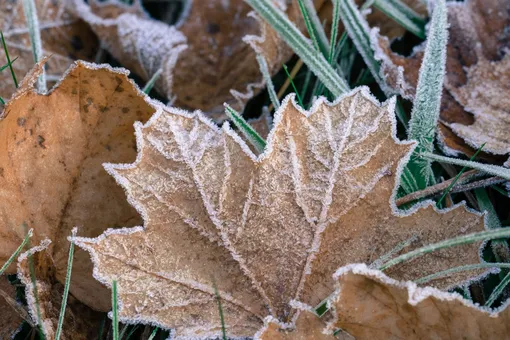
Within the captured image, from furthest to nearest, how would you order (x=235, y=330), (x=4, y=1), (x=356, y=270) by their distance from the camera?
(x=4, y=1) < (x=235, y=330) < (x=356, y=270)

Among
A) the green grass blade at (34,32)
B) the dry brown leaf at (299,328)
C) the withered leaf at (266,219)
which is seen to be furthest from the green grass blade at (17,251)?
the green grass blade at (34,32)

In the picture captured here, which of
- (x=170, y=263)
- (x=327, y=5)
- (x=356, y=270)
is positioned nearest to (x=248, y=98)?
(x=327, y=5)

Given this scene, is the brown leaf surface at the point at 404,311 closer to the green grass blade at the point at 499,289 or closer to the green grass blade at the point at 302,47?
the green grass blade at the point at 499,289

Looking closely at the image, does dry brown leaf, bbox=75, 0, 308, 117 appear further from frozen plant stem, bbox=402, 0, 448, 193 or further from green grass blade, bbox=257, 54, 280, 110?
frozen plant stem, bbox=402, 0, 448, 193

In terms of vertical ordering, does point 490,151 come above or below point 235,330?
below

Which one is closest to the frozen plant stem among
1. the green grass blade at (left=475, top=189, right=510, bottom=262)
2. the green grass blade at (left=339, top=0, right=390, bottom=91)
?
the green grass blade at (left=475, top=189, right=510, bottom=262)

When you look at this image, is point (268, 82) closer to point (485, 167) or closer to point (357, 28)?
point (357, 28)

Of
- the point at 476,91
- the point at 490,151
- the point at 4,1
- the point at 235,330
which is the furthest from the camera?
the point at 4,1

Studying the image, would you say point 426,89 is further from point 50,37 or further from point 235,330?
point 50,37
